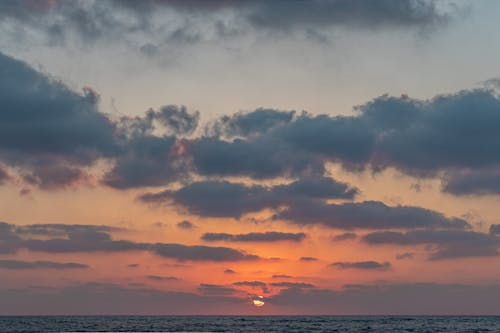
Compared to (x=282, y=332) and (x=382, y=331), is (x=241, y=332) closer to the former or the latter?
(x=282, y=332)

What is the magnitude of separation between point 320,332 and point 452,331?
37.7m

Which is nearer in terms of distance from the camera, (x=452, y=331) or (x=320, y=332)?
(x=320, y=332)

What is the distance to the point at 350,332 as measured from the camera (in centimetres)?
18288

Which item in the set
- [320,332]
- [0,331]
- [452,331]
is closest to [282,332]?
[320,332]

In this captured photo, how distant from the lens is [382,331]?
190 meters

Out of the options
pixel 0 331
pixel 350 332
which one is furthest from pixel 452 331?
pixel 0 331

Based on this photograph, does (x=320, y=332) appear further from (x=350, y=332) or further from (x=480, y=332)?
(x=480, y=332)

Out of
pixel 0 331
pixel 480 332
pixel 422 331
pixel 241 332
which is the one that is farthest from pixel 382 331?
pixel 0 331

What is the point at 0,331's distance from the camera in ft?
600

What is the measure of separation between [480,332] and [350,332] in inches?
1270

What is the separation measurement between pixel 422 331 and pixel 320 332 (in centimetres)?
2837

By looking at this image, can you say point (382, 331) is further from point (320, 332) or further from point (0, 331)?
point (0, 331)

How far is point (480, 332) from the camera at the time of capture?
181750 mm

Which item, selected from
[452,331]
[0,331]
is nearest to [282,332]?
[452,331]
